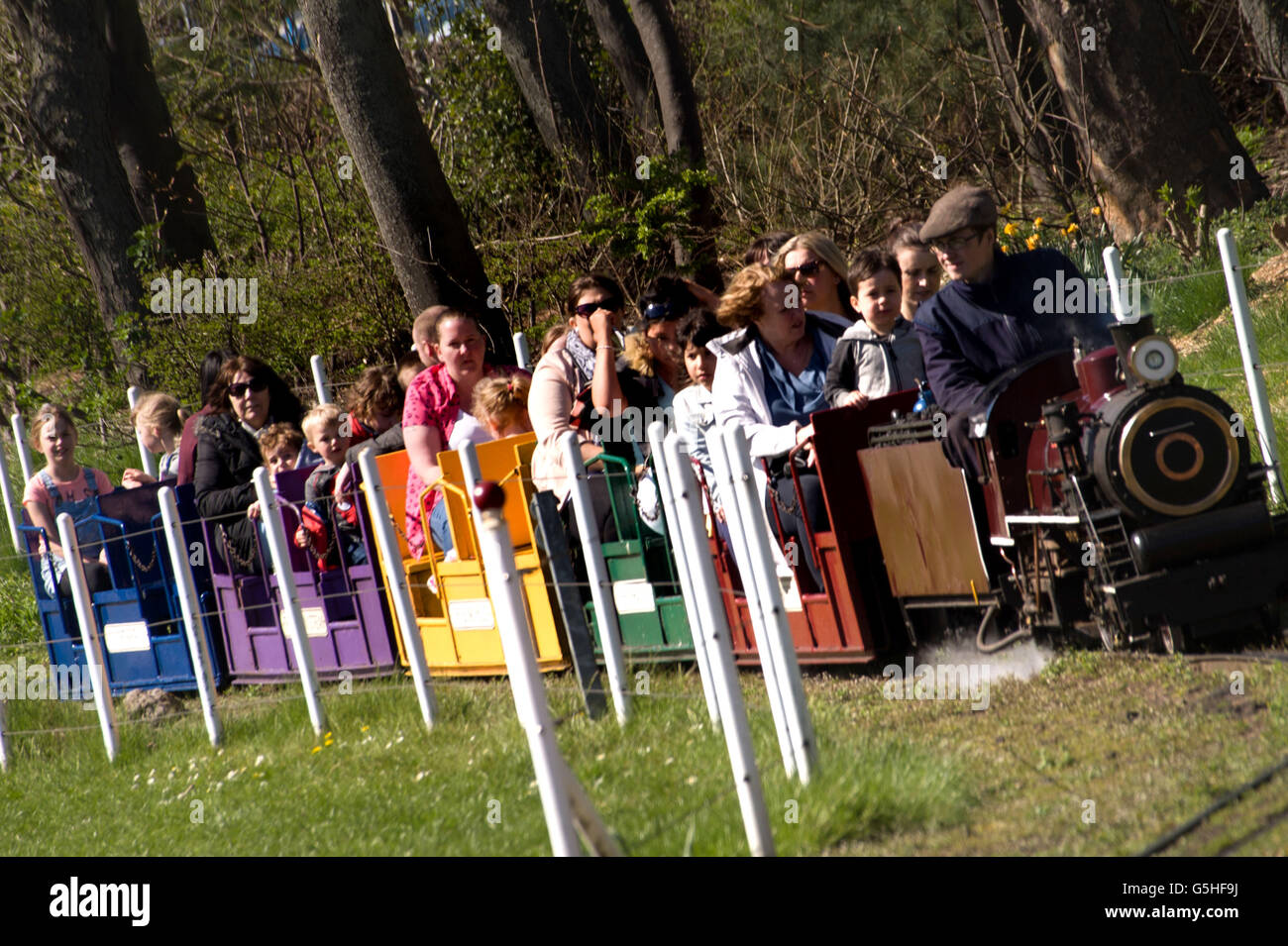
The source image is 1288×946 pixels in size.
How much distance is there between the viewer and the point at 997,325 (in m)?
6.45

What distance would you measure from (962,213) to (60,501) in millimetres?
8201

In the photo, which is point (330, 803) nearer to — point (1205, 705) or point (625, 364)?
point (625, 364)

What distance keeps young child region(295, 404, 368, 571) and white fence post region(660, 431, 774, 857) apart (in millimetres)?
4671

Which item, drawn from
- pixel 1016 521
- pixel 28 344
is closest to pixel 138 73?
pixel 28 344

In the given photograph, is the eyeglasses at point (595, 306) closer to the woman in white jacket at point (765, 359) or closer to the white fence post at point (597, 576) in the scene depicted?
the woman in white jacket at point (765, 359)

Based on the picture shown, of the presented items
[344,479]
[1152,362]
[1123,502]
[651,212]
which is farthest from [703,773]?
[651,212]

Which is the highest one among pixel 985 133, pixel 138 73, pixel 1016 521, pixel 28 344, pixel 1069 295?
pixel 138 73

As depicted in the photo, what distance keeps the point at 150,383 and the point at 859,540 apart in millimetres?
12805

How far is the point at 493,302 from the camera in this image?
1226cm

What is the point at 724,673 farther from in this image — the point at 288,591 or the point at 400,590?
the point at 288,591

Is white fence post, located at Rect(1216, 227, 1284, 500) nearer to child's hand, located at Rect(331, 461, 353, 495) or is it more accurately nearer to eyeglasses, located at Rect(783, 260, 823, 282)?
eyeglasses, located at Rect(783, 260, 823, 282)

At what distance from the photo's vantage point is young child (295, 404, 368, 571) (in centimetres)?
933

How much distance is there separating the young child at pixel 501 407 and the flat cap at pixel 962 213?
310 centimetres

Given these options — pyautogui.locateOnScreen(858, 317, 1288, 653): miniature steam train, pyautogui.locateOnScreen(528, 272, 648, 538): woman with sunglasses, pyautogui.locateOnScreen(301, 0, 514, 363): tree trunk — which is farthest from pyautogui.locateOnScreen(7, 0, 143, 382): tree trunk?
pyautogui.locateOnScreen(858, 317, 1288, 653): miniature steam train
